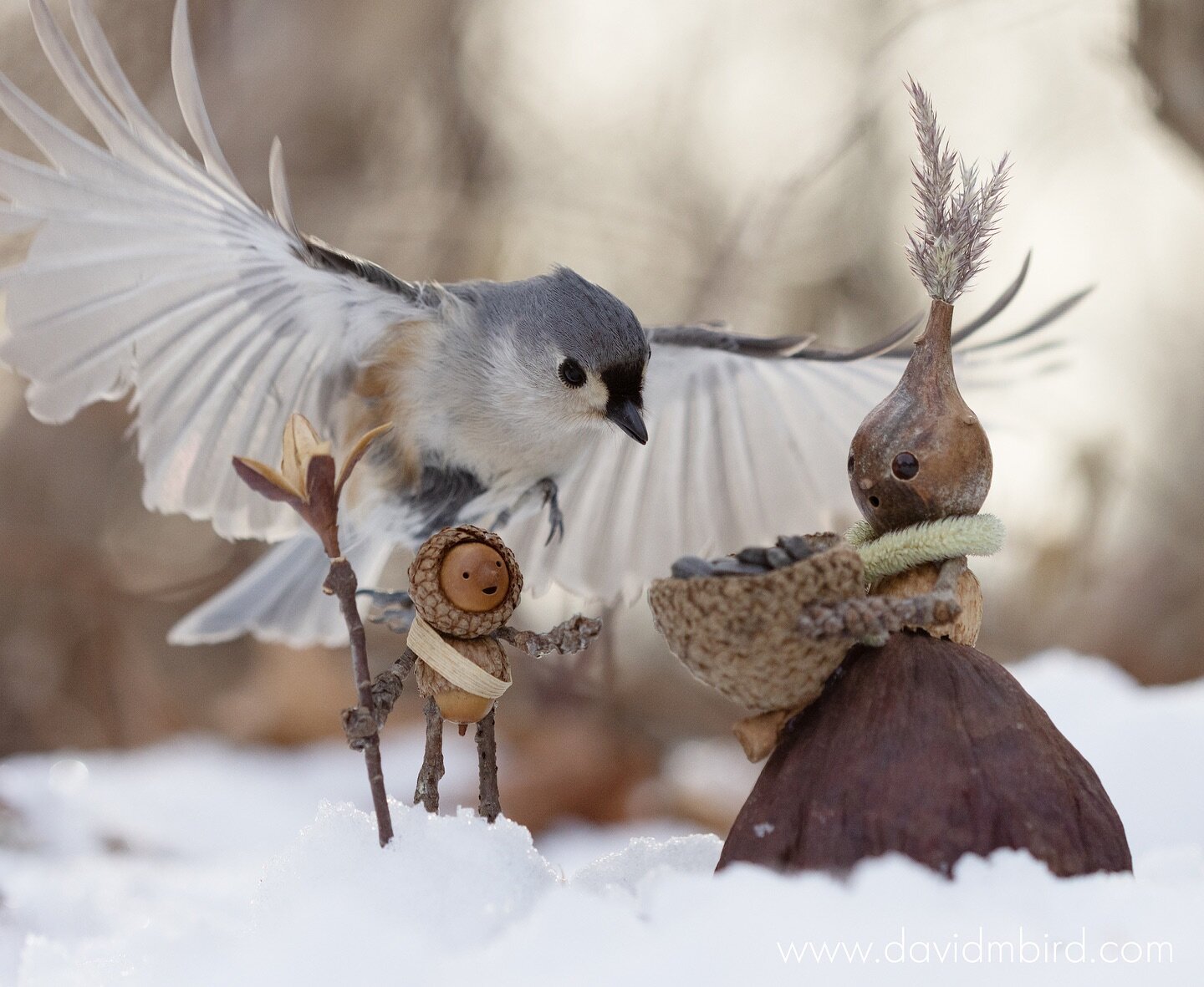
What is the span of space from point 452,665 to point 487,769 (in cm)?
10

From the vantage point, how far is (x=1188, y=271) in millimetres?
2363

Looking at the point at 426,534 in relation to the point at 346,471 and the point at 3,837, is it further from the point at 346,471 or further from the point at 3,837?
the point at 3,837

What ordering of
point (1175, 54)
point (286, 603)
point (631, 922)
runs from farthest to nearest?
point (1175, 54) < point (286, 603) < point (631, 922)

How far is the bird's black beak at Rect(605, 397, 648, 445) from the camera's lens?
2.98 ft

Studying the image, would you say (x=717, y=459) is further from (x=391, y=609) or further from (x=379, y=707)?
(x=379, y=707)

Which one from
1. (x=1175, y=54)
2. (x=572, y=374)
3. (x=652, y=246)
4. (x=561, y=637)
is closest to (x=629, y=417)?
(x=572, y=374)

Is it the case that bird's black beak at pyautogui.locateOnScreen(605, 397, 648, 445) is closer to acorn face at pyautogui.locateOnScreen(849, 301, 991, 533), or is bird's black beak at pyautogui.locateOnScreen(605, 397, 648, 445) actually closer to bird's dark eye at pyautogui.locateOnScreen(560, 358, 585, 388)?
bird's dark eye at pyautogui.locateOnScreen(560, 358, 585, 388)

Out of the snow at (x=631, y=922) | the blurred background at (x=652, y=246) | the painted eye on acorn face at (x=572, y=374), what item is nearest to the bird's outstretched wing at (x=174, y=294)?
the painted eye on acorn face at (x=572, y=374)

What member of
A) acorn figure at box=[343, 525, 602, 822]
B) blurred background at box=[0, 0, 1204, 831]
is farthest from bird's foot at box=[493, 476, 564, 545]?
blurred background at box=[0, 0, 1204, 831]

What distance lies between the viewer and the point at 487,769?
2.44ft

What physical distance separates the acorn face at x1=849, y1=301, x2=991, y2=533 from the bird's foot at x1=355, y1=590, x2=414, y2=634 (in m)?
0.35

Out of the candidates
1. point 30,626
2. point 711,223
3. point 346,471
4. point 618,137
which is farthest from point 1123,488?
point 30,626

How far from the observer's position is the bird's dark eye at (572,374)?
929 millimetres

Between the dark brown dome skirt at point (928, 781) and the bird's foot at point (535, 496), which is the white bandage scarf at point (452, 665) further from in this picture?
the bird's foot at point (535, 496)
